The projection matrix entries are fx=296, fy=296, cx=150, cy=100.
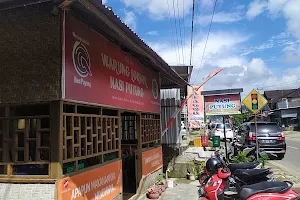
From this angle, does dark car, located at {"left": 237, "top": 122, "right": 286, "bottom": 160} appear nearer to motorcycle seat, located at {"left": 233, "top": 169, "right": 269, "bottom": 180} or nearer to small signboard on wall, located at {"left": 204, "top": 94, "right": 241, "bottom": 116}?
small signboard on wall, located at {"left": 204, "top": 94, "right": 241, "bottom": 116}

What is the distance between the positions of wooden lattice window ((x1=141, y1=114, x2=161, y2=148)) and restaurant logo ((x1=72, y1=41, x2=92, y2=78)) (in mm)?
4230

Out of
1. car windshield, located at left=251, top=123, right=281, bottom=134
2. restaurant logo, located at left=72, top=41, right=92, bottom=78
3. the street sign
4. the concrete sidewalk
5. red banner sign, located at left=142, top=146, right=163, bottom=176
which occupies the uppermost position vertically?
restaurant logo, located at left=72, top=41, right=92, bottom=78

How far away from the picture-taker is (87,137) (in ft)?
18.0

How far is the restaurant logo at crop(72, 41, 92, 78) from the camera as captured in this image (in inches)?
185

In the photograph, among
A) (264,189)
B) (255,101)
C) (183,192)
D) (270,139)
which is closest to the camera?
(264,189)

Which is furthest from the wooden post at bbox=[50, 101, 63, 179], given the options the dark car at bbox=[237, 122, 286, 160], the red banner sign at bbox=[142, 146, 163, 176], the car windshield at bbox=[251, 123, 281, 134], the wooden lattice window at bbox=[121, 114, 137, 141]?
the car windshield at bbox=[251, 123, 281, 134]

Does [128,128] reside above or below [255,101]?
below

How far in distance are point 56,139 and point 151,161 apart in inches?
220

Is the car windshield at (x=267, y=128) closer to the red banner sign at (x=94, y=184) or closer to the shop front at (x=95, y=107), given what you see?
the shop front at (x=95, y=107)

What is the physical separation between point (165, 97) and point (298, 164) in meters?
6.63

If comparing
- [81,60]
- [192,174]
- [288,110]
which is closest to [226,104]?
[192,174]

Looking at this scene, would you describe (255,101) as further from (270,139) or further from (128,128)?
(128,128)

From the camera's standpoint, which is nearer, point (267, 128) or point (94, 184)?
point (94, 184)

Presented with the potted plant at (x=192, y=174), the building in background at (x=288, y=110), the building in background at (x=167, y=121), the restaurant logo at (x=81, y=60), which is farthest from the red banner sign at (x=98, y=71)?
the building in background at (x=288, y=110)
